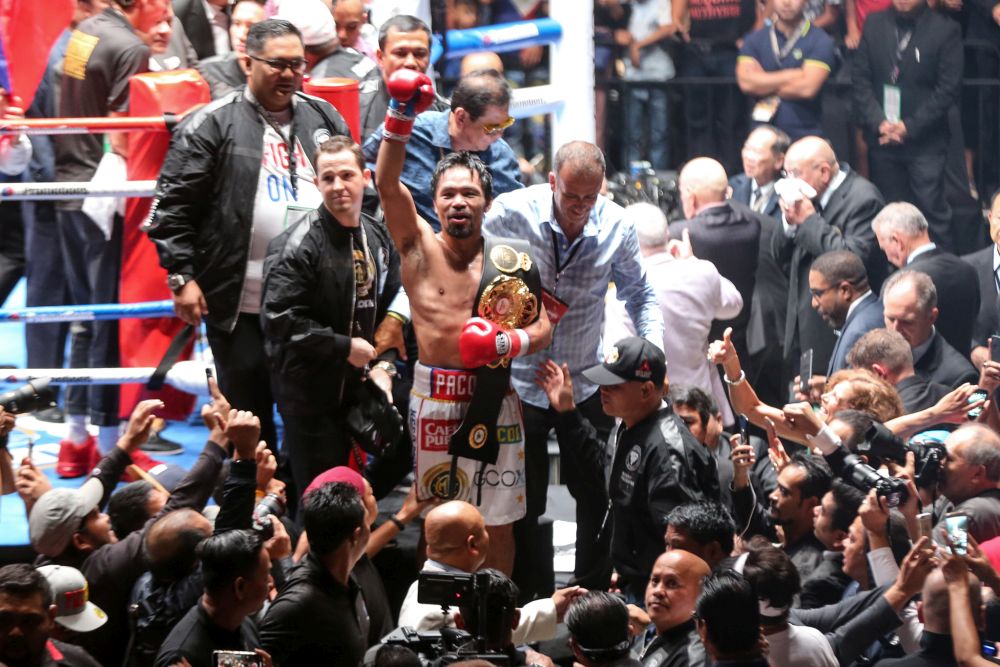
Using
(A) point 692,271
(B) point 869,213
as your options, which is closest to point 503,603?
(A) point 692,271

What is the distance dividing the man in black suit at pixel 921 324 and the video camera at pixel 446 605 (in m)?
3.08

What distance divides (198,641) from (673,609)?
1.21 m

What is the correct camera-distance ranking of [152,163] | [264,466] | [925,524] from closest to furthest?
[925,524] < [264,466] < [152,163]

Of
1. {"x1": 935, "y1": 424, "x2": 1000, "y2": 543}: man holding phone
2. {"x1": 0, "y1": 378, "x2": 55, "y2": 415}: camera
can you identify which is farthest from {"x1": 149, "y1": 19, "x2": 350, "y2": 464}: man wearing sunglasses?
{"x1": 935, "y1": 424, "x2": 1000, "y2": 543}: man holding phone

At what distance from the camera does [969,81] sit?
28.3ft

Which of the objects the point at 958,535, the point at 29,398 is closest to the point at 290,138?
the point at 29,398

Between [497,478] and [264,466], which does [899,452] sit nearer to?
[497,478]

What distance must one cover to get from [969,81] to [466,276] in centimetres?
522

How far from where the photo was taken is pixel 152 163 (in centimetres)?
512

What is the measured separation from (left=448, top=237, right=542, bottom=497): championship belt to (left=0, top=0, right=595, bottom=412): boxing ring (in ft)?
3.56

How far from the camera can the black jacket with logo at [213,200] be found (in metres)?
4.66

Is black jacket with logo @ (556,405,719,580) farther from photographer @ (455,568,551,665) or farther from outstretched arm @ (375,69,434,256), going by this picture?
photographer @ (455,568,551,665)

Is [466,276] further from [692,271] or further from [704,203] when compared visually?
[704,203]

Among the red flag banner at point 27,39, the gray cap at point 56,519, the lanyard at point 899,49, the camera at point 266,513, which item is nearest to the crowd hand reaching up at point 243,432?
the camera at point 266,513
